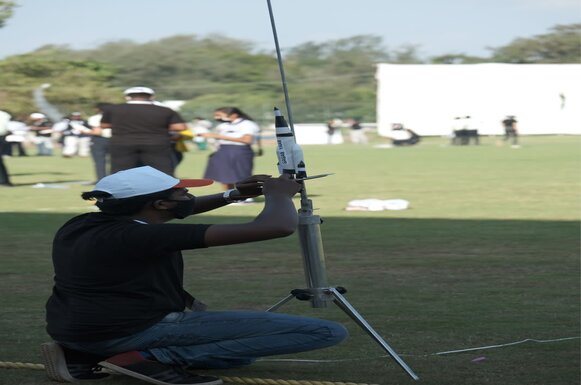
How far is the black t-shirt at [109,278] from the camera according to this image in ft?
17.3

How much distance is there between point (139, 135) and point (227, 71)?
70.6m

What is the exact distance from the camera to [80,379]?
5715 mm

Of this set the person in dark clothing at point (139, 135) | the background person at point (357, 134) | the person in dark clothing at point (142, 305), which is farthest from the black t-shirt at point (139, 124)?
the background person at point (357, 134)

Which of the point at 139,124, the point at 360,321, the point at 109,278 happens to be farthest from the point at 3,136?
the point at 360,321

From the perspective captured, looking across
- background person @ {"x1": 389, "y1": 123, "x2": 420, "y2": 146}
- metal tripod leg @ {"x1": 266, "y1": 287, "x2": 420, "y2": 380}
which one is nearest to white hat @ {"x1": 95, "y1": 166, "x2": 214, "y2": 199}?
metal tripod leg @ {"x1": 266, "y1": 287, "x2": 420, "y2": 380}

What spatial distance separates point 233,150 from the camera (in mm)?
18094

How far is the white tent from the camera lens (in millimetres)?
67125

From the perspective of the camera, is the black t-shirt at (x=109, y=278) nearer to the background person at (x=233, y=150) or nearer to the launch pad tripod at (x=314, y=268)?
the launch pad tripod at (x=314, y=268)

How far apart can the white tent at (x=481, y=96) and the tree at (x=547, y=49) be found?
19.4 meters

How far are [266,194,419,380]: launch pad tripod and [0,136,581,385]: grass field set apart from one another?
16.8 inches

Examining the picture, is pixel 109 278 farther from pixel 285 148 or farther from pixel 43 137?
→ pixel 43 137

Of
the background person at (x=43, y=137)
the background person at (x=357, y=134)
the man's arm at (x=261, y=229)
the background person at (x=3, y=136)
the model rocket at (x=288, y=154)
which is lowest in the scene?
the background person at (x=357, y=134)

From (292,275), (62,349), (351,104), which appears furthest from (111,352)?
(351,104)

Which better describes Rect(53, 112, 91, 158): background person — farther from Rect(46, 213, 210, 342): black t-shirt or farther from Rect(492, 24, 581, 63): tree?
Rect(492, 24, 581, 63): tree
